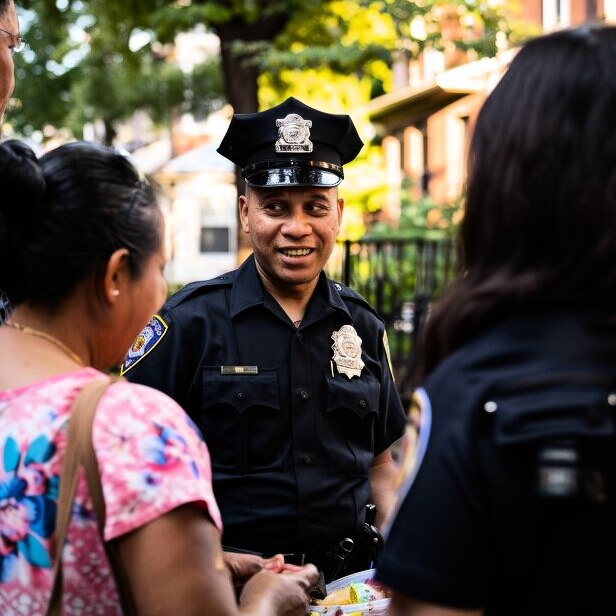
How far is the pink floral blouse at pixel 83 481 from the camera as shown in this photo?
164 centimetres

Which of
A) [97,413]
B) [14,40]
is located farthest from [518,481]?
[14,40]

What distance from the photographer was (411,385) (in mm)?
9633

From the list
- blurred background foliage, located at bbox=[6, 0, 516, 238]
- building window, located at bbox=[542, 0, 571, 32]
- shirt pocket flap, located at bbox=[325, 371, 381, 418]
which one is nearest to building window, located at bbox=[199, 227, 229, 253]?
blurred background foliage, located at bbox=[6, 0, 516, 238]

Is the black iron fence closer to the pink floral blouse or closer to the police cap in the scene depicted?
the police cap

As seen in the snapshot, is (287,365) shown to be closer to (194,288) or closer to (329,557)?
(194,288)

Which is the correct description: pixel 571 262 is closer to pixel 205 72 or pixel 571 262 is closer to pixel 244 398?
pixel 244 398

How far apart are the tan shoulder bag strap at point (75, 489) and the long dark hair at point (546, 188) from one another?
61cm

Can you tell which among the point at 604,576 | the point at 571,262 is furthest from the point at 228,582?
the point at 571,262

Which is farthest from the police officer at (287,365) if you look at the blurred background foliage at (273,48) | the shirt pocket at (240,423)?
the blurred background foliage at (273,48)

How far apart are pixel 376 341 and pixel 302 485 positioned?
0.63 meters

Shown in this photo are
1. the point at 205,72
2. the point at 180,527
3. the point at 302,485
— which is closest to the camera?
the point at 180,527

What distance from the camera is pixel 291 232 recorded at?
10.3 feet

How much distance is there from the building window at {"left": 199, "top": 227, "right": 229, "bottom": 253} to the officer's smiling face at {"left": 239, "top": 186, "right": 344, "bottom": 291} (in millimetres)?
33864

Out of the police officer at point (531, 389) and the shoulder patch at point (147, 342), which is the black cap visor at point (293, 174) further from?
the police officer at point (531, 389)
